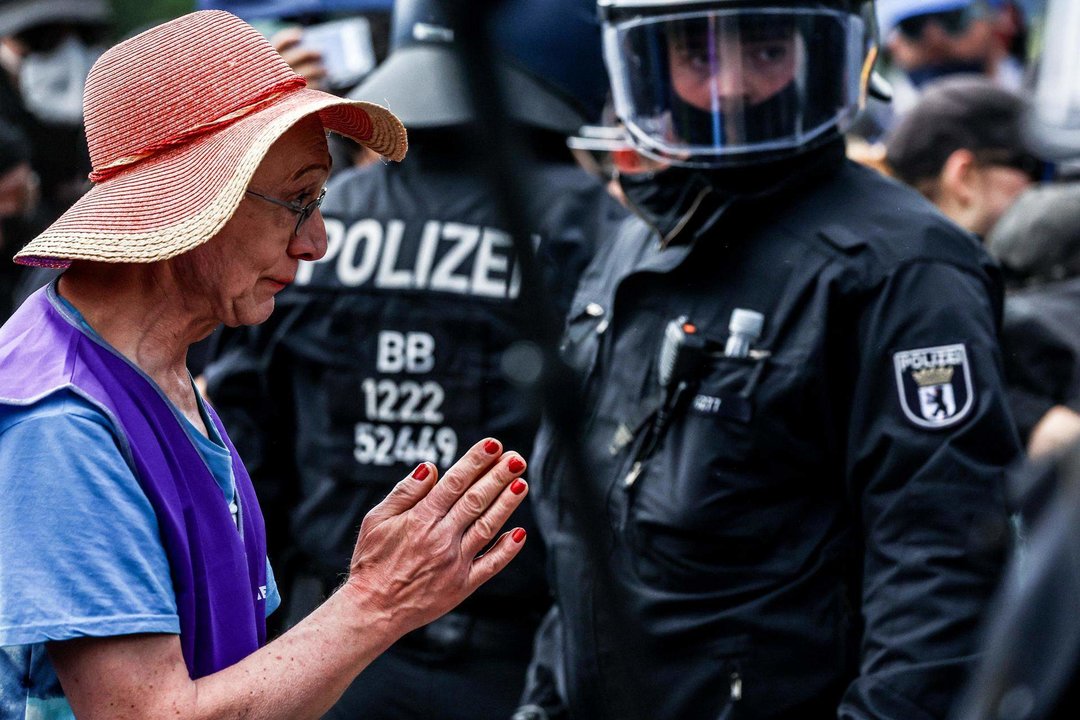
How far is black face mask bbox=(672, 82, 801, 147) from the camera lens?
10.3 ft

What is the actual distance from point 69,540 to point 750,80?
75.0 inches

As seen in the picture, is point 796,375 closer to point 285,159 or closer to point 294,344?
point 285,159

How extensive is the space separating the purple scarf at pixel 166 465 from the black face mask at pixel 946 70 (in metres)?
5.47

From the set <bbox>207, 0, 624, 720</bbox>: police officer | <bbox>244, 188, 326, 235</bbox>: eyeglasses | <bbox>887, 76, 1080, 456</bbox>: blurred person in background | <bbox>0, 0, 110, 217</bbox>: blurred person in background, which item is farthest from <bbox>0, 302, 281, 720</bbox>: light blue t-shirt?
<bbox>0, 0, 110, 217</bbox>: blurred person in background

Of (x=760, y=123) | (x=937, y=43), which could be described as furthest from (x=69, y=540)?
(x=937, y=43)

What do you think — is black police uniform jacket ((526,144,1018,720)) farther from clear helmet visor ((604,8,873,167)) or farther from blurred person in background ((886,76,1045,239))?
blurred person in background ((886,76,1045,239))

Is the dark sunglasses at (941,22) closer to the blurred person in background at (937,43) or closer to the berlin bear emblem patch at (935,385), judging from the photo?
the blurred person in background at (937,43)

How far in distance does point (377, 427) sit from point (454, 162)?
77cm

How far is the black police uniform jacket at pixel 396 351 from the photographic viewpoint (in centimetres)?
386

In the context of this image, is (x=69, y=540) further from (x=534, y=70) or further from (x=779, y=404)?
(x=534, y=70)

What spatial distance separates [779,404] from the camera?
2820 mm

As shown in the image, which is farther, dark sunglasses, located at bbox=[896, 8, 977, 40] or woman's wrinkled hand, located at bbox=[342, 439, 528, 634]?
dark sunglasses, located at bbox=[896, 8, 977, 40]

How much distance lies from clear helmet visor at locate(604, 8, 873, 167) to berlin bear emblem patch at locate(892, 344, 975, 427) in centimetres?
62

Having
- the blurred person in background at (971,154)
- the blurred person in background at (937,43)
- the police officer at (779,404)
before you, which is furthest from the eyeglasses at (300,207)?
the blurred person in background at (937,43)
